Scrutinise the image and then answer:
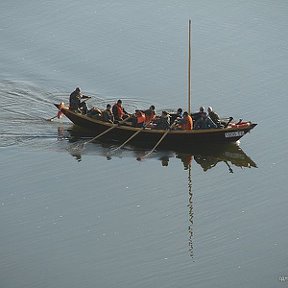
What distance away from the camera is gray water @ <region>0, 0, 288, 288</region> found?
87.6 ft

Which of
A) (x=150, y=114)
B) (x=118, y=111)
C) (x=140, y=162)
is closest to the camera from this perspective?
(x=140, y=162)

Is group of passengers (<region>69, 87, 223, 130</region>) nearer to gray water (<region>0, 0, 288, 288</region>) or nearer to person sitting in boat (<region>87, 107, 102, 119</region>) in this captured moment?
person sitting in boat (<region>87, 107, 102, 119</region>)

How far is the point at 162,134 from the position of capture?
33.1 meters

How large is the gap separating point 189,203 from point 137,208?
1710 millimetres

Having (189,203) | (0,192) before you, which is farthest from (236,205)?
A: (0,192)

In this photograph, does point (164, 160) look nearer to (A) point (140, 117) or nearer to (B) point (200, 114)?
(A) point (140, 117)

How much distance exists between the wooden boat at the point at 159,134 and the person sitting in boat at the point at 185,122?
165 mm

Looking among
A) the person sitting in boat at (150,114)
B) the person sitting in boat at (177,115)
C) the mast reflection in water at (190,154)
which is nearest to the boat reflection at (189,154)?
the mast reflection in water at (190,154)

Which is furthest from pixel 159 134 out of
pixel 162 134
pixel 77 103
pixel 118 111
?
pixel 77 103

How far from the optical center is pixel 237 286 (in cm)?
2561

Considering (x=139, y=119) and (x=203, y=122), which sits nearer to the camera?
(x=203, y=122)

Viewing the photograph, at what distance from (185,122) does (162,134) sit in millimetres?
893

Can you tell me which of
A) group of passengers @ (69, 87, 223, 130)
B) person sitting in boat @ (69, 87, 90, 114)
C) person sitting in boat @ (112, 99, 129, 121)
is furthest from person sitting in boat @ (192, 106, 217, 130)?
person sitting in boat @ (69, 87, 90, 114)

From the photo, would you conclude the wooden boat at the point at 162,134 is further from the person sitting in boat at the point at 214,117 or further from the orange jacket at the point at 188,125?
the person sitting in boat at the point at 214,117
